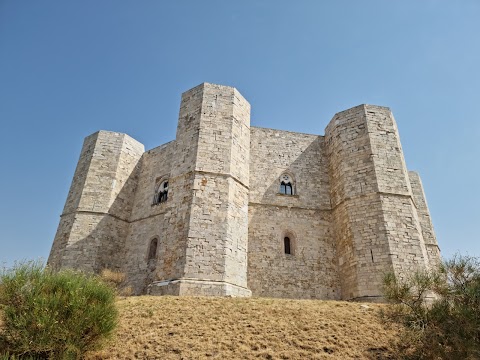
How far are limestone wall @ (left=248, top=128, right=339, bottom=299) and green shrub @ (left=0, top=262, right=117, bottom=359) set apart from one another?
22.3 feet

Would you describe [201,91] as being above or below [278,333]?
above

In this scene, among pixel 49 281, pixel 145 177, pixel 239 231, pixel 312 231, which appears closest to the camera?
pixel 49 281

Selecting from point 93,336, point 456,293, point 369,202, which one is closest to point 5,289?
point 93,336

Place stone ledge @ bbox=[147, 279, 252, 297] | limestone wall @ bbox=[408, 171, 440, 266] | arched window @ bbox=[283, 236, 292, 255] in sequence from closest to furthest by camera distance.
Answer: stone ledge @ bbox=[147, 279, 252, 297], arched window @ bbox=[283, 236, 292, 255], limestone wall @ bbox=[408, 171, 440, 266]

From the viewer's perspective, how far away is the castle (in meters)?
11.4

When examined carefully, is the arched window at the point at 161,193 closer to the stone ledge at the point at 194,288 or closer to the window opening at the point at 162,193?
the window opening at the point at 162,193

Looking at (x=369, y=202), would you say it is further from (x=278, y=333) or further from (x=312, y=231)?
(x=278, y=333)

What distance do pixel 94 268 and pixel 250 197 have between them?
23.9 ft

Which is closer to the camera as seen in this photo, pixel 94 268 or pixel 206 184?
pixel 206 184

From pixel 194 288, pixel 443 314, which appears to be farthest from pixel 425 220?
pixel 194 288

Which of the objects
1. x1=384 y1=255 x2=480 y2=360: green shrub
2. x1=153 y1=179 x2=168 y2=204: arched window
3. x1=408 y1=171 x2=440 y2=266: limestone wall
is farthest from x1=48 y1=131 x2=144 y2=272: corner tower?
x1=408 y1=171 x2=440 y2=266: limestone wall

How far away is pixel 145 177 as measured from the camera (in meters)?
16.9

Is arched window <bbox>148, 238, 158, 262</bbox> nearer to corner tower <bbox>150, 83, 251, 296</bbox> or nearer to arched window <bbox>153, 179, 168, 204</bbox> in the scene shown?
arched window <bbox>153, 179, 168, 204</bbox>

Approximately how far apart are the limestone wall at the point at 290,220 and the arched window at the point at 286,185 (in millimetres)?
221
